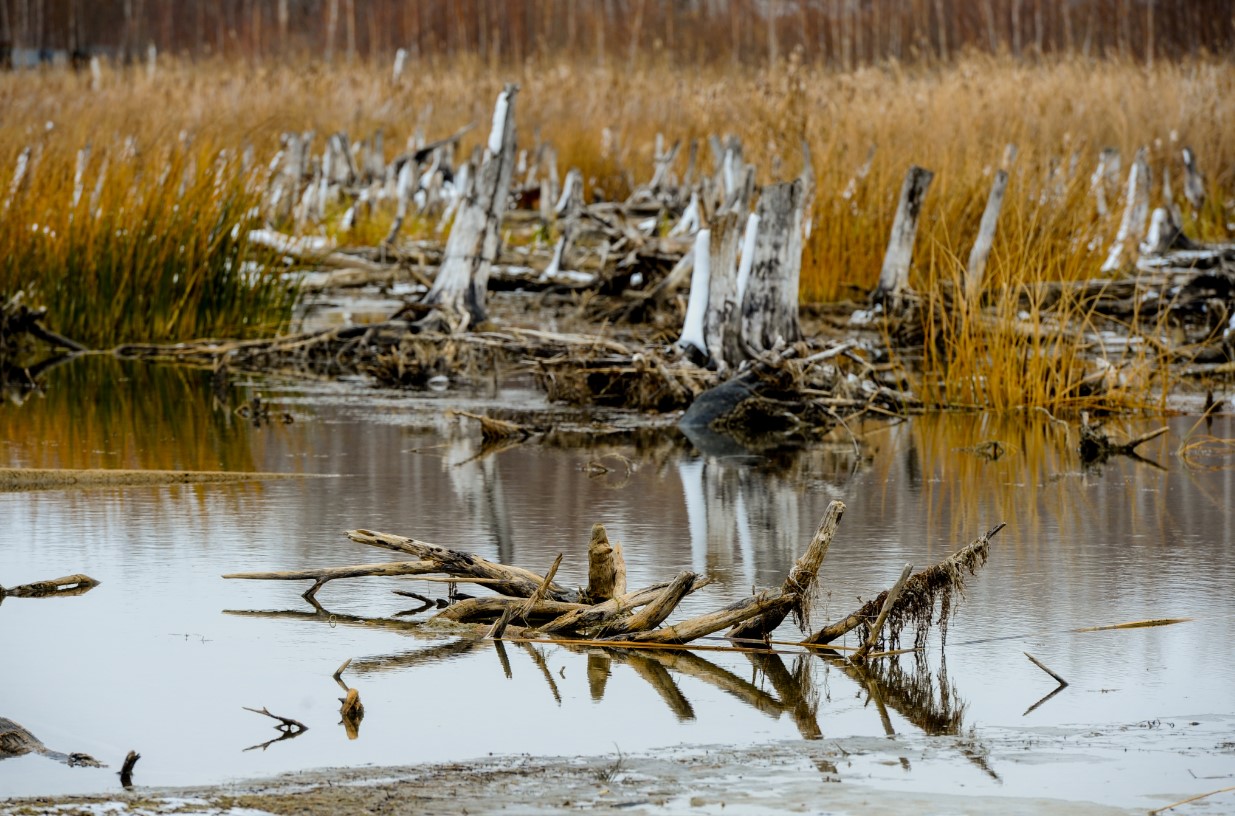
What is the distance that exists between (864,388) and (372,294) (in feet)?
21.4

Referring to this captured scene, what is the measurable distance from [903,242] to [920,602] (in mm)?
7073

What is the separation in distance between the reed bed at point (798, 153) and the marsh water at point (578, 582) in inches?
50.4

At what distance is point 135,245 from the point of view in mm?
10602

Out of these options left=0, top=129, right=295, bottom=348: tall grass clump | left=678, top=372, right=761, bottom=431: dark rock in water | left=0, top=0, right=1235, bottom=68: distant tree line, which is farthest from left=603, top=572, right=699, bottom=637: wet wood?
left=0, top=0, right=1235, bottom=68: distant tree line

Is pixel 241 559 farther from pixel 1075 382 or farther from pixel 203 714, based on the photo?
pixel 1075 382

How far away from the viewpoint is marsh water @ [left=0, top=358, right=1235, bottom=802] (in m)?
3.48

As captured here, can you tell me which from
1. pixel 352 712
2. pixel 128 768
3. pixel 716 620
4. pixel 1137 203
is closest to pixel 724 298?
pixel 716 620

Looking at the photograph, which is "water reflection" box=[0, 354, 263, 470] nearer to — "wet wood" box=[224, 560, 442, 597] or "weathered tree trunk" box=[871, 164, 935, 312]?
"wet wood" box=[224, 560, 442, 597]

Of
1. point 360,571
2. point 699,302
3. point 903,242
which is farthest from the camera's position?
point 903,242

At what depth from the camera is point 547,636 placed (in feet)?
14.1

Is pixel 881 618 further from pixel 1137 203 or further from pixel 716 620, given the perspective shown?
pixel 1137 203

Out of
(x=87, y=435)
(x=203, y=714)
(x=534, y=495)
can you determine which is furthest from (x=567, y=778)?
(x=87, y=435)

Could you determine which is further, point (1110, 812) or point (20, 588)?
point (20, 588)

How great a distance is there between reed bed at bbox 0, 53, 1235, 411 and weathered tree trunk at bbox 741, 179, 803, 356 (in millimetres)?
730
